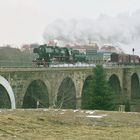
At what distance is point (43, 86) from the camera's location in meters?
38.4

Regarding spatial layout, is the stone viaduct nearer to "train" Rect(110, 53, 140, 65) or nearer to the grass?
"train" Rect(110, 53, 140, 65)

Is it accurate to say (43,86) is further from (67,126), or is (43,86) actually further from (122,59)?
(122,59)

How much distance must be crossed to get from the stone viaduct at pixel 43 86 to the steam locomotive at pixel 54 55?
4517 mm

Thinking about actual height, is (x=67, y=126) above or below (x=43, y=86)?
below

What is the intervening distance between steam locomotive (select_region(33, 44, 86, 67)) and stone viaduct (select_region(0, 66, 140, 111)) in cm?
452

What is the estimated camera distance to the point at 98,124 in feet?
55.2

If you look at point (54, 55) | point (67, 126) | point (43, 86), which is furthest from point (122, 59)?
point (67, 126)

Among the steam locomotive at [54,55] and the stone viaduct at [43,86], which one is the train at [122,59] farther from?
the stone viaduct at [43,86]

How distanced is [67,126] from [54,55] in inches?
1469

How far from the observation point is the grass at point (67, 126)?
13820 mm

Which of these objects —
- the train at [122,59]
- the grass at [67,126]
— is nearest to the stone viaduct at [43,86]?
the train at [122,59]

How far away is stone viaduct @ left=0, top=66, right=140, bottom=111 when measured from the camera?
3222 cm

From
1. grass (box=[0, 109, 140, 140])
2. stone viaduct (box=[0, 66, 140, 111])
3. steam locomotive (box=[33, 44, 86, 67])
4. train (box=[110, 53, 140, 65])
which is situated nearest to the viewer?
grass (box=[0, 109, 140, 140])

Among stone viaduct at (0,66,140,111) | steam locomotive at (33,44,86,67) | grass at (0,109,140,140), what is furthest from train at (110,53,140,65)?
grass at (0,109,140,140)
